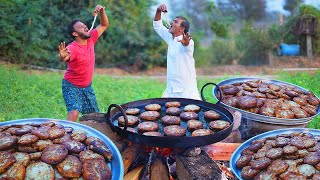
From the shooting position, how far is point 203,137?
288 cm

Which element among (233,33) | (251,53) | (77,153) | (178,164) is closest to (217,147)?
(178,164)

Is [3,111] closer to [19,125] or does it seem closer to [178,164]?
[19,125]

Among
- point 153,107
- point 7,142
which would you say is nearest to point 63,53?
point 153,107

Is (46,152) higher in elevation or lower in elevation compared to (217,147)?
higher

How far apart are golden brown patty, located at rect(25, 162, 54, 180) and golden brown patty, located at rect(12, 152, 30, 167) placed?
4 cm

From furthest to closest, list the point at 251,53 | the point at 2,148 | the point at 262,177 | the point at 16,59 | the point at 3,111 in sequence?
the point at 251,53 → the point at 16,59 → the point at 3,111 → the point at 262,177 → the point at 2,148

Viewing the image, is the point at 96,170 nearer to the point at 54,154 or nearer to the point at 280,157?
the point at 54,154

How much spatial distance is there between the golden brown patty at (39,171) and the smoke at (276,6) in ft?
40.9

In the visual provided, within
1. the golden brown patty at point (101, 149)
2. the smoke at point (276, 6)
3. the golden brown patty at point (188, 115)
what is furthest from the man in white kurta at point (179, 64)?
the smoke at point (276, 6)

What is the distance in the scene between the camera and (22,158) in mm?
2414

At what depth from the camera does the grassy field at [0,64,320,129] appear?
566 centimetres

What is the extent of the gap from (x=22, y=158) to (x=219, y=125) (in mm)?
1718

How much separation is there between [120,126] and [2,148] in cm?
109

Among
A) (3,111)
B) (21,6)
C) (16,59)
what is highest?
(21,6)
